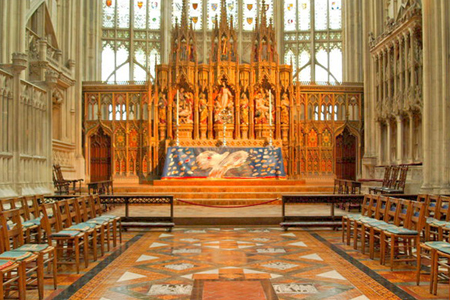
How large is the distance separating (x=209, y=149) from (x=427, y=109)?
7071mm

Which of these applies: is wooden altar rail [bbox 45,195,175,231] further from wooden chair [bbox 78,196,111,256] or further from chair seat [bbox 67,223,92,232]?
chair seat [bbox 67,223,92,232]

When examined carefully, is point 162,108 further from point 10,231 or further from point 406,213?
point 10,231

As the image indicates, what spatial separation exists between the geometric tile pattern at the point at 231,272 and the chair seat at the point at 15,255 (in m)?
0.71

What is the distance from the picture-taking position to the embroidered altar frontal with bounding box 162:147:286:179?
1557 centimetres

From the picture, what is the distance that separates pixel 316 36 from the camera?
25.0m

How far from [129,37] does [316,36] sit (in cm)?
979

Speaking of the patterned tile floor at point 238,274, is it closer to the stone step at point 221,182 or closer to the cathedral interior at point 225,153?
the cathedral interior at point 225,153

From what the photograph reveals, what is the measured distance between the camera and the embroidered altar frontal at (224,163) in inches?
613

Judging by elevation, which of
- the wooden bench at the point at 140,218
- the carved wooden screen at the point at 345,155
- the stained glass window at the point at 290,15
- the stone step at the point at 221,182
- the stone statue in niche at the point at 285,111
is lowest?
the wooden bench at the point at 140,218

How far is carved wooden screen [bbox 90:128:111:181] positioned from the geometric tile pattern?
11.0 m

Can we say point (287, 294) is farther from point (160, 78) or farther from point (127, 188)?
point (160, 78)

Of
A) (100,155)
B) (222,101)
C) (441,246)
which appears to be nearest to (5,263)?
(441,246)

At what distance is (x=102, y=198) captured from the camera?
959cm

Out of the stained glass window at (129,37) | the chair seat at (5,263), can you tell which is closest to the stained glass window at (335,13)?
the stained glass window at (129,37)
